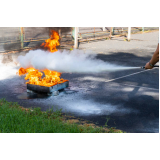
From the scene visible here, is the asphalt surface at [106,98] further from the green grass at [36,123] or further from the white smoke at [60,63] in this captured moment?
the white smoke at [60,63]

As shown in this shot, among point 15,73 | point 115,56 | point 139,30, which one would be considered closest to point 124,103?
point 15,73

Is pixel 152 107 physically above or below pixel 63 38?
below

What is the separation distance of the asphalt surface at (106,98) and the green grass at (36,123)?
0.48 meters

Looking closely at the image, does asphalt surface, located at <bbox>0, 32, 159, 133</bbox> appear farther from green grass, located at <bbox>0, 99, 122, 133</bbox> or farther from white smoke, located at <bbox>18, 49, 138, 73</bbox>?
white smoke, located at <bbox>18, 49, 138, 73</bbox>

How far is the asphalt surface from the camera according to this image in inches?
261

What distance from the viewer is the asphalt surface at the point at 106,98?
21.7 feet

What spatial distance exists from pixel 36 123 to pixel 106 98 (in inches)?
122

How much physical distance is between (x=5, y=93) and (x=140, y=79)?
587 cm

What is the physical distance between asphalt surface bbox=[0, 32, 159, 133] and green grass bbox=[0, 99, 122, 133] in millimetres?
482

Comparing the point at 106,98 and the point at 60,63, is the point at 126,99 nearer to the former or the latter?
the point at 106,98

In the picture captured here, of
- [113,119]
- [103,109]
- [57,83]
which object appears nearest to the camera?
[113,119]

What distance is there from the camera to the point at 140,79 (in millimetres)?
10727

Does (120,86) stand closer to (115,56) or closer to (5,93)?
(5,93)

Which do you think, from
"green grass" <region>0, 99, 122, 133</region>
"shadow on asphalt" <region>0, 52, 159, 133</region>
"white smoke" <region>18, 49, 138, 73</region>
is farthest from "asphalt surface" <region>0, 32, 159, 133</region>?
"white smoke" <region>18, 49, 138, 73</region>
